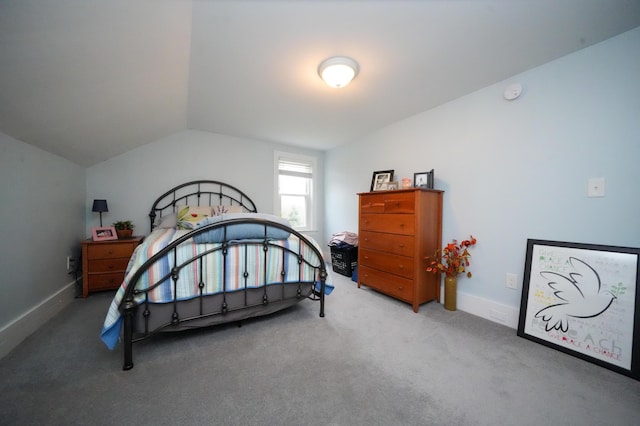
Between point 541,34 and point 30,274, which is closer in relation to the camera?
point 541,34

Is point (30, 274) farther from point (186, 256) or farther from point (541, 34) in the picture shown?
Answer: point (541, 34)

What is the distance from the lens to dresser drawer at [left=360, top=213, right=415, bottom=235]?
7.59 feet

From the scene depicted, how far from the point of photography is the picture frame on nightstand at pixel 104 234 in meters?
2.62

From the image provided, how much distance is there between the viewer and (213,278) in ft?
5.41

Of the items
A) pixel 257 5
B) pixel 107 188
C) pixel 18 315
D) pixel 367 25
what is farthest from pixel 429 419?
pixel 107 188

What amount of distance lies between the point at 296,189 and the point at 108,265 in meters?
2.80

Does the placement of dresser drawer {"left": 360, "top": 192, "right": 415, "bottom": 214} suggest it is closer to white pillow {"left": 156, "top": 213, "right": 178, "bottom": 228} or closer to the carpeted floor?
the carpeted floor

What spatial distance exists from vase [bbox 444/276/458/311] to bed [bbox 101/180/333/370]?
3.90ft

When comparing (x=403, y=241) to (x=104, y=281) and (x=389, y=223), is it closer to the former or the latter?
(x=389, y=223)

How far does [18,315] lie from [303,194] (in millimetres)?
3486

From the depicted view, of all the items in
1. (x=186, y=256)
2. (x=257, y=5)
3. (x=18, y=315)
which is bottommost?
(x=18, y=315)

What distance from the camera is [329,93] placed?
7.75 ft

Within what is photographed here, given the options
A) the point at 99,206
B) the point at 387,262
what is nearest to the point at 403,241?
the point at 387,262

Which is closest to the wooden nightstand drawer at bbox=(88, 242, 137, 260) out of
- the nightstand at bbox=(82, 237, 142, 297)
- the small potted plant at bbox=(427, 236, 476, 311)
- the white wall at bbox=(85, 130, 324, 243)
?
the nightstand at bbox=(82, 237, 142, 297)
